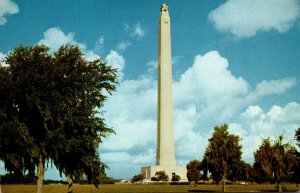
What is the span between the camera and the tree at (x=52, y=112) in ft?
102

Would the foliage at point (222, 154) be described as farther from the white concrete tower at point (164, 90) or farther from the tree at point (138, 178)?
the tree at point (138, 178)

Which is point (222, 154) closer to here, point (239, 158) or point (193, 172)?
point (239, 158)

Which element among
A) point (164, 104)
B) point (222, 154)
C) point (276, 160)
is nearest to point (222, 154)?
point (222, 154)

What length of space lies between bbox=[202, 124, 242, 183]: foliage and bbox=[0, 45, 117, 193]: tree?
90.4 ft

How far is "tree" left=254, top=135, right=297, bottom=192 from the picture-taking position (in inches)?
2307

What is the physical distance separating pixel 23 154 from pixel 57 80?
5.83 metres

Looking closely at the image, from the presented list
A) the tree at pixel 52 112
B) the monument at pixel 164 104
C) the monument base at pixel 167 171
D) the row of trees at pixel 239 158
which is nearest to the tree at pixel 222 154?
the row of trees at pixel 239 158

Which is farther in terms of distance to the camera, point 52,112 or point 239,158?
point 239,158

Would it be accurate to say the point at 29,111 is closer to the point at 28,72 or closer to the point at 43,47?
the point at 28,72

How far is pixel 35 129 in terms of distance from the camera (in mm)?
33125

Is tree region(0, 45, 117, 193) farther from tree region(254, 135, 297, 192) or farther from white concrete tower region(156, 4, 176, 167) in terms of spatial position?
white concrete tower region(156, 4, 176, 167)

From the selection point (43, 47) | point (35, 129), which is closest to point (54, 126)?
point (35, 129)

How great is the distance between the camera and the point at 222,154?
58.8 meters

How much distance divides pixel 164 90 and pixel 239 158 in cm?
5349
